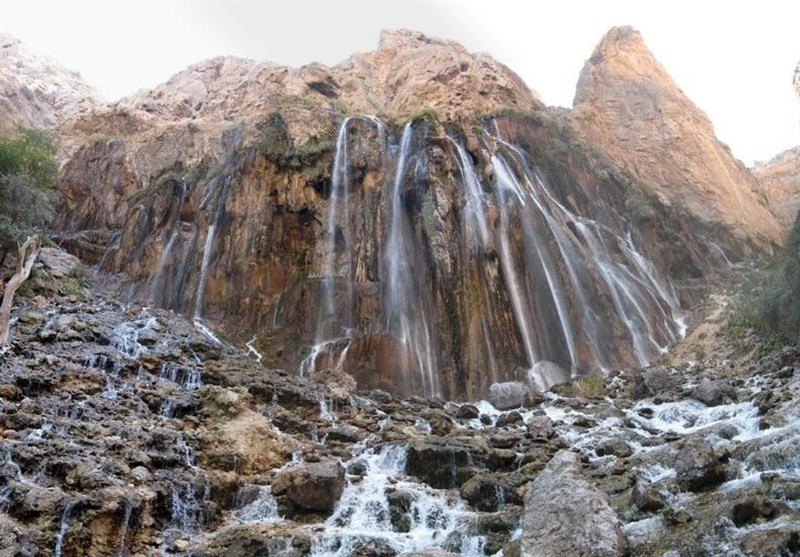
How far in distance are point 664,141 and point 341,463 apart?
2230 inches

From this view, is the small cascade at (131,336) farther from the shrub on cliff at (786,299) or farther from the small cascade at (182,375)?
the shrub on cliff at (786,299)

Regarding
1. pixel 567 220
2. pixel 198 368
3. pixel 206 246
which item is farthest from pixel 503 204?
pixel 198 368

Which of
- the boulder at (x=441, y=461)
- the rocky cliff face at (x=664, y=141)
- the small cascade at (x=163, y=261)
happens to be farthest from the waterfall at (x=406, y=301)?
the rocky cliff face at (x=664, y=141)

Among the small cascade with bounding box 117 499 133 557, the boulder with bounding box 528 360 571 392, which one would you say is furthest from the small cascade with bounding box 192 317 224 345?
the small cascade with bounding box 117 499 133 557

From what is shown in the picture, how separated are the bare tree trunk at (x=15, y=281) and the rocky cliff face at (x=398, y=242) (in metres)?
8.55

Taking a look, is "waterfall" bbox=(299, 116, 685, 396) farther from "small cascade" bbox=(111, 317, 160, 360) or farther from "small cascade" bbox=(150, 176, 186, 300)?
"small cascade" bbox=(150, 176, 186, 300)

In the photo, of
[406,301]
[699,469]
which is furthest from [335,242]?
[699,469]

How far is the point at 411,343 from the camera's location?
1078 inches

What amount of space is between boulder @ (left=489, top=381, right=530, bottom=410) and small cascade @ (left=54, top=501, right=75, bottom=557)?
1593 centimetres

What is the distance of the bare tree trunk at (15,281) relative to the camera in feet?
60.3

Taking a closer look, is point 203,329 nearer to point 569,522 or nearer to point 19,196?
point 19,196

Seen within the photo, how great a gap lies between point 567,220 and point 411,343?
15294 mm

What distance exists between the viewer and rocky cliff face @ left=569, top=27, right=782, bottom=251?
58.4 meters

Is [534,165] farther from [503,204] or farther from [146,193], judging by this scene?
[146,193]
